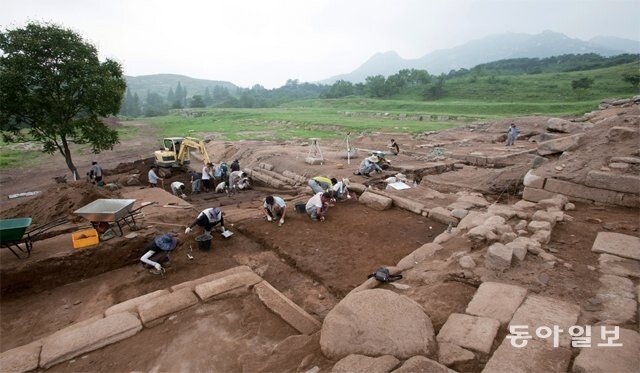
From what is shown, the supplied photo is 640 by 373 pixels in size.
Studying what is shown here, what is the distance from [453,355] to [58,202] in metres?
11.7

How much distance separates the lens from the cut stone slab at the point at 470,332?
3.38 m

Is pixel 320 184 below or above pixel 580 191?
below

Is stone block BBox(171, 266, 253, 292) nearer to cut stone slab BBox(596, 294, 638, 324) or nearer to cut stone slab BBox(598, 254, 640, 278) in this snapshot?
cut stone slab BBox(596, 294, 638, 324)

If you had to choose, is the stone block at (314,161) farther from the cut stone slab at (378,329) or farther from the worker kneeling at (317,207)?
the cut stone slab at (378,329)

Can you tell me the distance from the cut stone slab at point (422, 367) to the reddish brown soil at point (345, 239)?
2.80m

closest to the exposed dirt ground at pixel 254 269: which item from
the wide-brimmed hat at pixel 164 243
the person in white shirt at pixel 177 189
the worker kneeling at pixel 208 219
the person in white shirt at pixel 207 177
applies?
the worker kneeling at pixel 208 219

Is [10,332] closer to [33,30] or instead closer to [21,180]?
[33,30]

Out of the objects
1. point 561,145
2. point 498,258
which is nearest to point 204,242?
point 498,258

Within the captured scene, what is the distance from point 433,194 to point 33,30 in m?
14.7

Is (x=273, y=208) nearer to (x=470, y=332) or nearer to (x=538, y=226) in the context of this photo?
(x=538, y=226)

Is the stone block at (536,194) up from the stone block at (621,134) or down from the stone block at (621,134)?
down

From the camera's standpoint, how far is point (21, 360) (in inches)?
151

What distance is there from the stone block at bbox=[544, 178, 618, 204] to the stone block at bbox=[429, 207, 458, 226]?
2.33 metres

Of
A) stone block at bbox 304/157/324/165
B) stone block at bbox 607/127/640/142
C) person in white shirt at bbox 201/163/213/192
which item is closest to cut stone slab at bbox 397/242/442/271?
stone block at bbox 607/127/640/142
